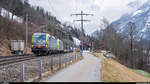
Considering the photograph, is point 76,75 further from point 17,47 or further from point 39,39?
point 17,47

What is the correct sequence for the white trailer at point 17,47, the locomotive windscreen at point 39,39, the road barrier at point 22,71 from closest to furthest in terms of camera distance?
1. the road barrier at point 22,71
2. the locomotive windscreen at point 39,39
3. the white trailer at point 17,47

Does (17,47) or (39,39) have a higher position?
(39,39)

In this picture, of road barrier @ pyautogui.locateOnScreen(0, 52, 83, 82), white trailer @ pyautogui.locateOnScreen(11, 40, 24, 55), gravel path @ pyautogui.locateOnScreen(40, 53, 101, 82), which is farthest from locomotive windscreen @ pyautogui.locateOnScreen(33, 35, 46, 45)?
road barrier @ pyautogui.locateOnScreen(0, 52, 83, 82)

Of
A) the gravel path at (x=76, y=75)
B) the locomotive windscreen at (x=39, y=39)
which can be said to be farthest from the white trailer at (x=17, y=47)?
the gravel path at (x=76, y=75)

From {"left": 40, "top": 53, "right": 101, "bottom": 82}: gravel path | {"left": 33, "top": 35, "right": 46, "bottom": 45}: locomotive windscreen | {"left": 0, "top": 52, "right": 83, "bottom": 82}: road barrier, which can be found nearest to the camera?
Result: {"left": 0, "top": 52, "right": 83, "bottom": 82}: road barrier

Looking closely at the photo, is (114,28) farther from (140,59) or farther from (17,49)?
(17,49)

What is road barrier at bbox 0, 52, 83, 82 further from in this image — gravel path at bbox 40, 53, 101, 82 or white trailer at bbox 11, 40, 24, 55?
white trailer at bbox 11, 40, 24, 55

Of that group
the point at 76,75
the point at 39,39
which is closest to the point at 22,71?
the point at 76,75

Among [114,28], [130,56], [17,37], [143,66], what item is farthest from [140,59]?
[17,37]

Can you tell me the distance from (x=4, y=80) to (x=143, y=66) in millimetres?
60209

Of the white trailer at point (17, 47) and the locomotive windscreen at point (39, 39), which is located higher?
the locomotive windscreen at point (39, 39)

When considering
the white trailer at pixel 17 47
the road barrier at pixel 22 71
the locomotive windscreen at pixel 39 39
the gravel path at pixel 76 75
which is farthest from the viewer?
the white trailer at pixel 17 47

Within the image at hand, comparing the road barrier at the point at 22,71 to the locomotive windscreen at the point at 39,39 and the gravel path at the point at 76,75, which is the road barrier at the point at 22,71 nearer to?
the gravel path at the point at 76,75

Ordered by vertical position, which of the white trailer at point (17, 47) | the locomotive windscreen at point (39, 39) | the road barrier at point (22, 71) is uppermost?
the locomotive windscreen at point (39, 39)
